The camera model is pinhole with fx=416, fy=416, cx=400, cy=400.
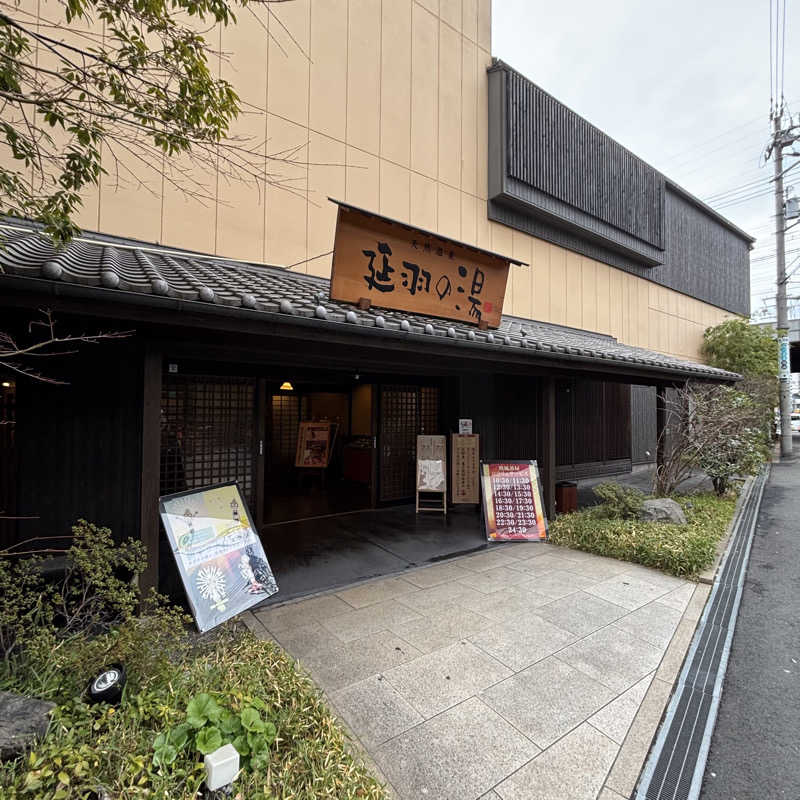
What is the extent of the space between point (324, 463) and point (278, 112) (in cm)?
678

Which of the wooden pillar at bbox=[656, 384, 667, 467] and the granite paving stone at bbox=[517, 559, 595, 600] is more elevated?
the wooden pillar at bbox=[656, 384, 667, 467]

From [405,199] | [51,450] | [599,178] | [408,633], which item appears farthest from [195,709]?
[599,178]

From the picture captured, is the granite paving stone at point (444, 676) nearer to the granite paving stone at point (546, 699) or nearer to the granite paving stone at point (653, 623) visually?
the granite paving stone at point (546, 699)

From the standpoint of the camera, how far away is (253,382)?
19.3 feet

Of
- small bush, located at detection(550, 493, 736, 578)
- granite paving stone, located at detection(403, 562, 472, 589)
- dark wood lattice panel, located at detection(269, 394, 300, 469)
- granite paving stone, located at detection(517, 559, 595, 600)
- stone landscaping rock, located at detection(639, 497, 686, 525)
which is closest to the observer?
granite paving stone, located at detection(517, 559, 595, 600)

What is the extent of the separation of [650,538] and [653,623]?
193 cm

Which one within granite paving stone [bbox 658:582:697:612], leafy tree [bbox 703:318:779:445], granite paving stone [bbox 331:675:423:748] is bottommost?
granite paving stone [bbox 658:582:697:612]

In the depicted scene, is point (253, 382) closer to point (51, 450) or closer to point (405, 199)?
point (51, 450)

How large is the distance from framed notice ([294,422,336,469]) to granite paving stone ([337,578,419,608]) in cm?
540

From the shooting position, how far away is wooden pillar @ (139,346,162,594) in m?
3.54

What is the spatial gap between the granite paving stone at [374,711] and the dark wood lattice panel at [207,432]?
11.6 ft

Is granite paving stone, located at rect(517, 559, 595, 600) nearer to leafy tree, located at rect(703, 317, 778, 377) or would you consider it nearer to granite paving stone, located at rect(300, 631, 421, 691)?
granite paving stone, located at rect(300, 631, 421, 691)

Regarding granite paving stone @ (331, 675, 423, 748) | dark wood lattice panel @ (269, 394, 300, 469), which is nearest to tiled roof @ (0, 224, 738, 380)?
granite paving stone @ (331, 675, 423, 748)

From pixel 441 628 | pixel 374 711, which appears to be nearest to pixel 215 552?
pixel 374 711
